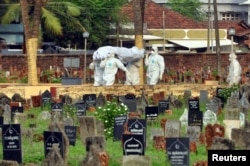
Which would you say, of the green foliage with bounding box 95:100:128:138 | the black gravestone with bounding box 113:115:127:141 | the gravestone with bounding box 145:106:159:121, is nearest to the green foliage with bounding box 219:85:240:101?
the gravestone with bounding box 145:106:159:121

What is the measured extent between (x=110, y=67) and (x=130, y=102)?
22.1ft

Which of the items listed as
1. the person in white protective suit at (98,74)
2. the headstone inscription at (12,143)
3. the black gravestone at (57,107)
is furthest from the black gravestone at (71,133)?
the person in white protective suit at (98,74)

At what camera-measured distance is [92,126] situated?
29516 mm

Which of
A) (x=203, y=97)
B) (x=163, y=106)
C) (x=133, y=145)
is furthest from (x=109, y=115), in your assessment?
(x=203, y=97)

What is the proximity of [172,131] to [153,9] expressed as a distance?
5214 centimetres

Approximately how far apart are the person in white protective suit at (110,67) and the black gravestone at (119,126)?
1453 cm

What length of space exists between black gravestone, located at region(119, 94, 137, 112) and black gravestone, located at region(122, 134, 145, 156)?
11.3 meters

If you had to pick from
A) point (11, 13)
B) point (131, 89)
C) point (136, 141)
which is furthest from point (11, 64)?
point (136, 141)

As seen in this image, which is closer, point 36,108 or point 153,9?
point 36,108

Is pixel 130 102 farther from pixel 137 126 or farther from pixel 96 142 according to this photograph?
pixel 96 142

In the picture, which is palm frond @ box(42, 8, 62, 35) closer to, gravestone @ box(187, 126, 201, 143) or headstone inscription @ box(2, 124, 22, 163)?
gravestone @ box(187, 126, 201, 143)

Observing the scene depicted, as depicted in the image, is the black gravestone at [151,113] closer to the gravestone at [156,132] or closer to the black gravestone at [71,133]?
the gravestone at [156,132]

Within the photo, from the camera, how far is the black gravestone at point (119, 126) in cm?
2994

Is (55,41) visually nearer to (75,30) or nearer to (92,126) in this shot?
(75,30)
